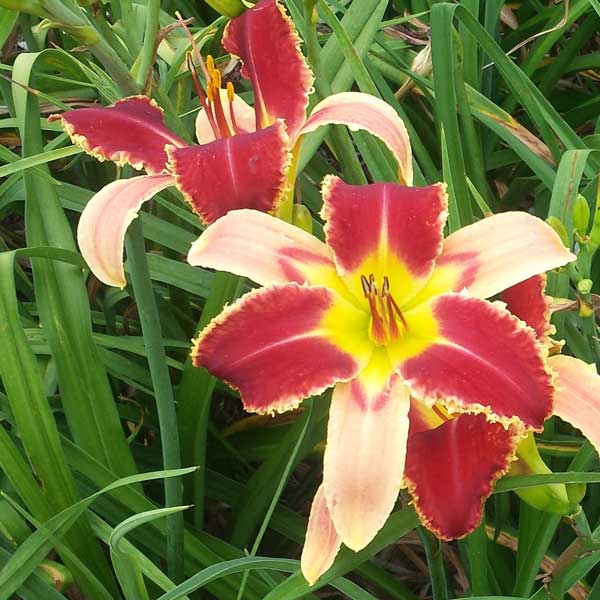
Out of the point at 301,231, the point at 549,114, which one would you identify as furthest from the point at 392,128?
the point at 549,114

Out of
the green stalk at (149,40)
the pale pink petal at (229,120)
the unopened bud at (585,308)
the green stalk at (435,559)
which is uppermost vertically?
the green stalk at (149,40)

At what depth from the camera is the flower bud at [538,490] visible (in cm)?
71

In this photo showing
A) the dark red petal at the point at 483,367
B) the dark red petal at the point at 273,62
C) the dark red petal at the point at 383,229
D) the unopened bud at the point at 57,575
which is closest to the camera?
the dark red petal at the point at 483,367

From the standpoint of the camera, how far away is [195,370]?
111cm

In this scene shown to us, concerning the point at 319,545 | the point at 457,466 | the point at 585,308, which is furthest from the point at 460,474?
the point at 585,308

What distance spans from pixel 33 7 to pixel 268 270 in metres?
0.29

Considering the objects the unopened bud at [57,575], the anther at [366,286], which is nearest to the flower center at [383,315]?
the anther at [366,286]

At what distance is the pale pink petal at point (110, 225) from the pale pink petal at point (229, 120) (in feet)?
0.43

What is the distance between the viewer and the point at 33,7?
2.40 ft

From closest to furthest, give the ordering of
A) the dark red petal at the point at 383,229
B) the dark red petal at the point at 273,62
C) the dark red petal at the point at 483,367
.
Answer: the dark red petal at the point at 483,367 → the dark red petal at the point at 383,229 → the dark red petal at the point at 273,62

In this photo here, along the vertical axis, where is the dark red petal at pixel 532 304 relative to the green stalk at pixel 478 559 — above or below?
above

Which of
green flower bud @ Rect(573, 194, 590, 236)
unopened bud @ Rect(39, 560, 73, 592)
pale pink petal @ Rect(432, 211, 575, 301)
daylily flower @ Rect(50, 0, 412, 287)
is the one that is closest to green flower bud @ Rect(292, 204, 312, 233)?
daylily flower @ Rect(50, 0, 412, 287)

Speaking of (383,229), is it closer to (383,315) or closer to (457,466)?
(383,315)

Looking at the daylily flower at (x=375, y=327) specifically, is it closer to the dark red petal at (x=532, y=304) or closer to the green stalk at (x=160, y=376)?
the dark red petal at (x=532, y=304)
